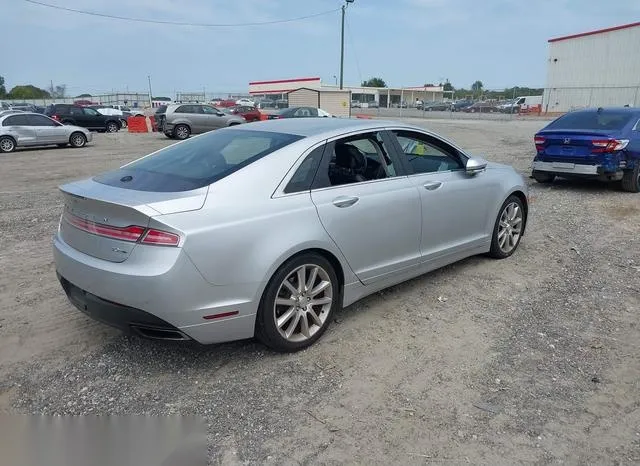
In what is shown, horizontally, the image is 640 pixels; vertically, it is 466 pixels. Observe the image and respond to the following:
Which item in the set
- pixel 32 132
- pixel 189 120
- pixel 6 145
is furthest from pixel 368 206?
pixel 189 120

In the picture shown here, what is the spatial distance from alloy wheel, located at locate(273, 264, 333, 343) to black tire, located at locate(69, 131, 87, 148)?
19.4 meters

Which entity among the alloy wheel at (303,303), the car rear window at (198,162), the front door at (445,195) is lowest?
the alloy wheel at (303,303)

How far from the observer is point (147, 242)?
124 inches

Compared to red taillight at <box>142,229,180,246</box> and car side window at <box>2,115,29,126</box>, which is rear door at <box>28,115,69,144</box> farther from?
red taillight at <box>142,229,180,246</box>

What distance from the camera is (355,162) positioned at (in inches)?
168

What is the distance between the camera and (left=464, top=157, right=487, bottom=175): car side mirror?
5.00 metres

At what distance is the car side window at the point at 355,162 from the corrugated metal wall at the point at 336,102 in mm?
34213

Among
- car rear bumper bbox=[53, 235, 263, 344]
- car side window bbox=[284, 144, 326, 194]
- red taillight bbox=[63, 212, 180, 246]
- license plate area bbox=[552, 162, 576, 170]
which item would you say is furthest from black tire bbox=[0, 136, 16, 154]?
car side window bbox=[284, 144, 326, 194]

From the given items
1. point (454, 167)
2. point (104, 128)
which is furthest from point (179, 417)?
point (104, 128)

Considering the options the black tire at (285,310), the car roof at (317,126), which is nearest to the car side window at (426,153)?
the car roof at (317,126)

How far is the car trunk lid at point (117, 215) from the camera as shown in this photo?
3.16 metres

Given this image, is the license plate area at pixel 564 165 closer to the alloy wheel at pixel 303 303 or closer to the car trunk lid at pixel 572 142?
the car trunk lid at pixel 572 142

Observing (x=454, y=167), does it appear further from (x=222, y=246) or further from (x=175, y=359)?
(x=175, y=359)

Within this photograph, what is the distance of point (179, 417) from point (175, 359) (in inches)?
27.4
